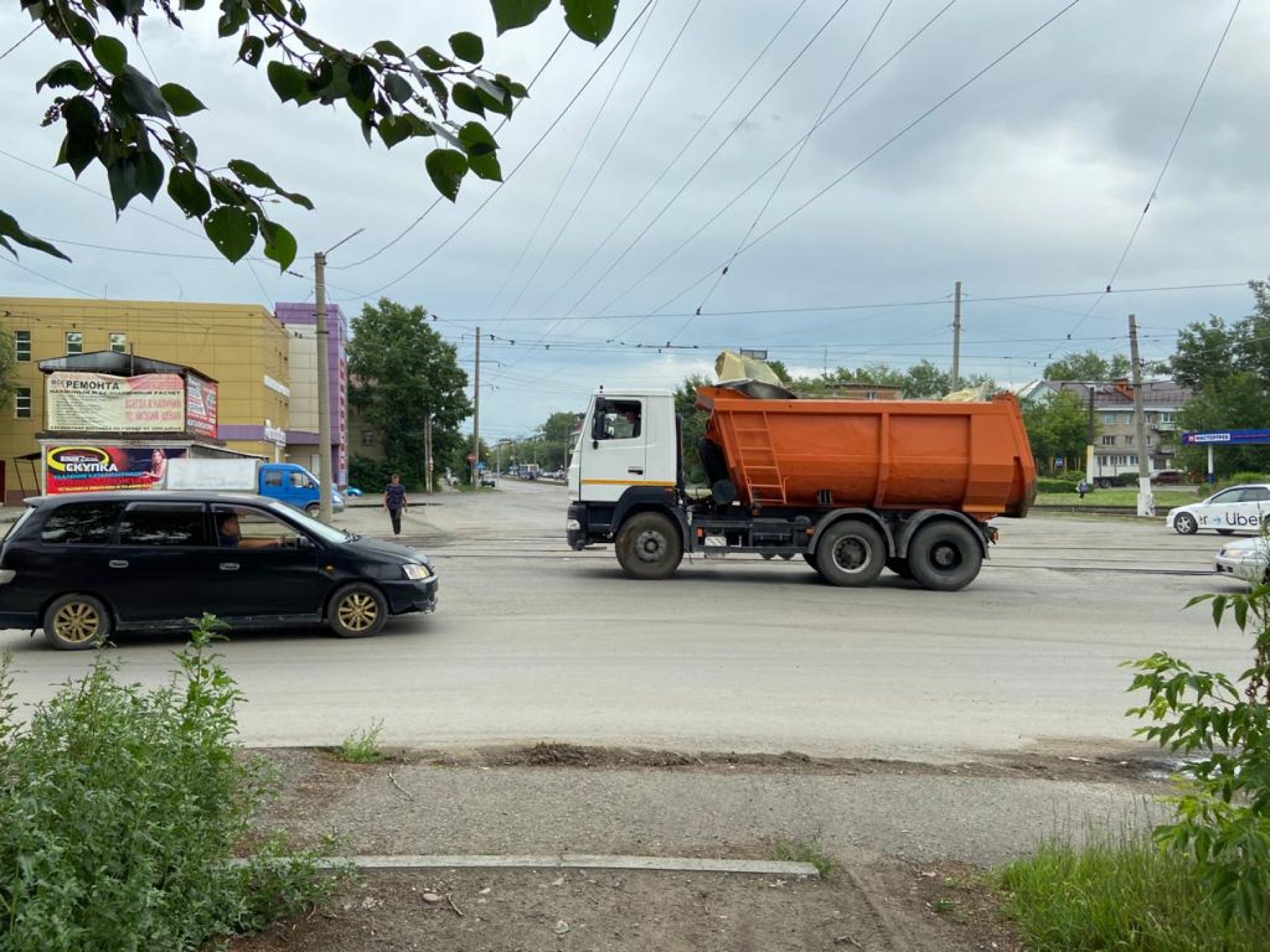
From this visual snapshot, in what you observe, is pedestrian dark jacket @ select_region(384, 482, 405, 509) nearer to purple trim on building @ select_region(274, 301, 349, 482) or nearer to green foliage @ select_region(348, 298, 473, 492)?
purple trim on building @ select_region(274, 301, 349, 482)

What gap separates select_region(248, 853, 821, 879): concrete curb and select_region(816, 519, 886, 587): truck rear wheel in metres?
11.0

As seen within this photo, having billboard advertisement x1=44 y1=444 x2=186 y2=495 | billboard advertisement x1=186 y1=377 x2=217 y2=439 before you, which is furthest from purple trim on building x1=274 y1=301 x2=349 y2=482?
billboard advertisement x1=44 y1=444 x2=186 y2=495

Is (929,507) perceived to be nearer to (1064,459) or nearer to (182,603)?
(182,603)

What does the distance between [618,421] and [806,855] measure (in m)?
11.1

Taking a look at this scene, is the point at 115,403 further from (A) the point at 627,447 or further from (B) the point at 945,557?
(B) the point at 945,557

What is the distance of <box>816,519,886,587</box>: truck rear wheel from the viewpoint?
48.0 feet

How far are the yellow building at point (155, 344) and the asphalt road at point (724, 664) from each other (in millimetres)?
37948

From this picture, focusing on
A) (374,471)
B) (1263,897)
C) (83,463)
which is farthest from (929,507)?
(374,471)

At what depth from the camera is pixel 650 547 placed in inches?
589

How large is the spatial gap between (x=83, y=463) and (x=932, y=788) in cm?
3537

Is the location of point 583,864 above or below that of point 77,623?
below

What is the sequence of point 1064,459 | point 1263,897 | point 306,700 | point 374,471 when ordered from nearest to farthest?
point 1263,897, point 306,700, point 374,471, point 1064,459

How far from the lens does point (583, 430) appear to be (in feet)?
48.9

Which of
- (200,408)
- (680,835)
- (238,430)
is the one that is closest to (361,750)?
(680,835)
